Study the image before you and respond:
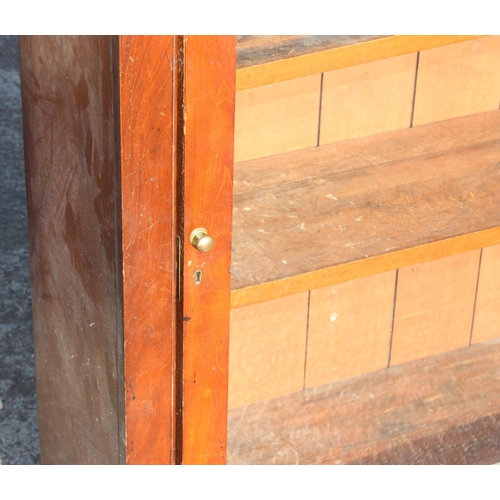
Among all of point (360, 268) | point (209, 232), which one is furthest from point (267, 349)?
point (209, 232)

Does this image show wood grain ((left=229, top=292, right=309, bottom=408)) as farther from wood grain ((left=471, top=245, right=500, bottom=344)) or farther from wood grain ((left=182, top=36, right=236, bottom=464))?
wood grain ((left=182, top=36, right=236, bottom=464))

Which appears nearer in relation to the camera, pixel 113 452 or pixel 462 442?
pixel 113 452

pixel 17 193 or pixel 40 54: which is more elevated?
pixel 40 54

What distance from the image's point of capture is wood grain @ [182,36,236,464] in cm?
73

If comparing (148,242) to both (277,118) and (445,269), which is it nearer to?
(277,118)

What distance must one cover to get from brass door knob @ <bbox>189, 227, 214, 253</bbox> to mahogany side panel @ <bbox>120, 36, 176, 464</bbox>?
16 mm

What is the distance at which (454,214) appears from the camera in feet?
3.17

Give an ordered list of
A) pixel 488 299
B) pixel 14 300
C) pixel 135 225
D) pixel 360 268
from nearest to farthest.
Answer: pixel 135 225
pixel 360 268
pixel 488 299
pixel 14 300

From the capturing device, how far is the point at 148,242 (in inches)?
30.6

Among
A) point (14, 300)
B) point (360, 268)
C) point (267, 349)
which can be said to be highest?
point (360, 268)

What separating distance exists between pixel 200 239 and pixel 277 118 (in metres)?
0.40

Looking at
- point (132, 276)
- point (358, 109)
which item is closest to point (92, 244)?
point (132, 276)
